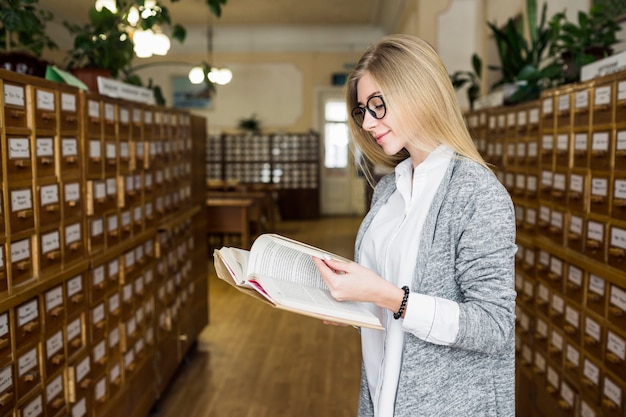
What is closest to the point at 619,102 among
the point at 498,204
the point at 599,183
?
the point at 599,183

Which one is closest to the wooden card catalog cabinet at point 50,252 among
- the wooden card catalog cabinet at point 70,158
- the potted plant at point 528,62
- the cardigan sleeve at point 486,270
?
the wooden card catalog cabinet at point 70,158

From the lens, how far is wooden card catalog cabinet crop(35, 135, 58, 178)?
6.74ft

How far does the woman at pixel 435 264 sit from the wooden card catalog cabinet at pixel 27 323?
1.15 meters

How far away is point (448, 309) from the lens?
118cm

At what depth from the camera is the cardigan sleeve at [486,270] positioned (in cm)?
117

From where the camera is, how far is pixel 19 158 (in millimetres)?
1915

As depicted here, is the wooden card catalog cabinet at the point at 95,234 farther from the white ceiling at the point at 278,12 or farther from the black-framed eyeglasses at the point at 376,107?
the white ceiling at the point at 278,12

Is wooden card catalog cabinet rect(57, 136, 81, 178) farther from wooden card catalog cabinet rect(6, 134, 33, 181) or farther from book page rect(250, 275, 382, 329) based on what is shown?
book page rect(250, 275, 382, 329)

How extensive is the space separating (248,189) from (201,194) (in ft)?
17.4

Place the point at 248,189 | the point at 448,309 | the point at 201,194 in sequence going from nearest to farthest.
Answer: the point at 448,309 < the point at 201,194 < the point at 248,189

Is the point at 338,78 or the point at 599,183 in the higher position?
the point at 338,78

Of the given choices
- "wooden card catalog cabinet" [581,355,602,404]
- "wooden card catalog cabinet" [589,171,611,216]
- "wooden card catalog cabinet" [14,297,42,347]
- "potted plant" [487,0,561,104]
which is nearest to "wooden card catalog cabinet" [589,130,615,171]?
"wooden card catalog cabinet" [589,171,611,216]

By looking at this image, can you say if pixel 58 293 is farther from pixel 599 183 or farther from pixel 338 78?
pixel 338 78

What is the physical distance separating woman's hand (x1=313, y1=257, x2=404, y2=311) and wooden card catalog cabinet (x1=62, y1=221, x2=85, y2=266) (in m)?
1.40
